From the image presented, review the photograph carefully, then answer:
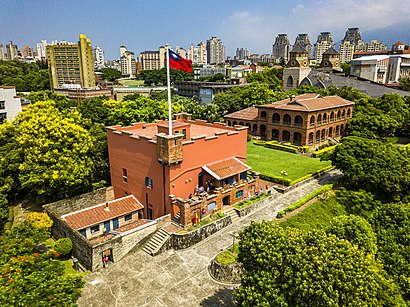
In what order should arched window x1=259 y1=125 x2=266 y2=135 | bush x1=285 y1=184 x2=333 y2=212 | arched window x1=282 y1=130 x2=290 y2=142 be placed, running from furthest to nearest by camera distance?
arched window x1=259 y1=125 x2=266 y2=135 → arched window x1=282 y1=130 x2=290 y2=142 → bush x1=285 y1=184 x2=333 y2=212

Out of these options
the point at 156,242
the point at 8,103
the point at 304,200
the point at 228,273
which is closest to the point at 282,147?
the point at 304,200

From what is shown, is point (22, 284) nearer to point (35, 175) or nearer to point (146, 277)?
point (146, 277)

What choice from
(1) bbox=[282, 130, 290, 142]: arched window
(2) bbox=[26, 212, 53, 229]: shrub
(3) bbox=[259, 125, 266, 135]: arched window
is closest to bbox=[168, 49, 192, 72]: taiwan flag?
(2) bbox=[26, 212, 53, 229]: shrub

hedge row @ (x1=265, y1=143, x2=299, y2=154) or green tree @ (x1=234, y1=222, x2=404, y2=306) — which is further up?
green tree @ (x1=234, y1=222, x2=404, y2=306)

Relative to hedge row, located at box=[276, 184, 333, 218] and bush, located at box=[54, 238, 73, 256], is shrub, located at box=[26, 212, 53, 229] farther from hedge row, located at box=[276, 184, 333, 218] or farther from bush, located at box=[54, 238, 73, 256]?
hedge row, located at box=[276, 184, 333, 218]

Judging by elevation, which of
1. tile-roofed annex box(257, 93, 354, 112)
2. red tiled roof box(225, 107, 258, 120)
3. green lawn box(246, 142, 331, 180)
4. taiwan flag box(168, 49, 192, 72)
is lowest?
green lawn box(246, 142, 331, 180)

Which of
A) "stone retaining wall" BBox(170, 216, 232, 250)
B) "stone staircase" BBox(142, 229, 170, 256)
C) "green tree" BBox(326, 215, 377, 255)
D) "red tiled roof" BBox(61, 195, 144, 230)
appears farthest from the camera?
"red tiled roof" BBox(61, 195, 144, 230)

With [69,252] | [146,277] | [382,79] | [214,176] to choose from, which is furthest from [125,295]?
[382,79]
